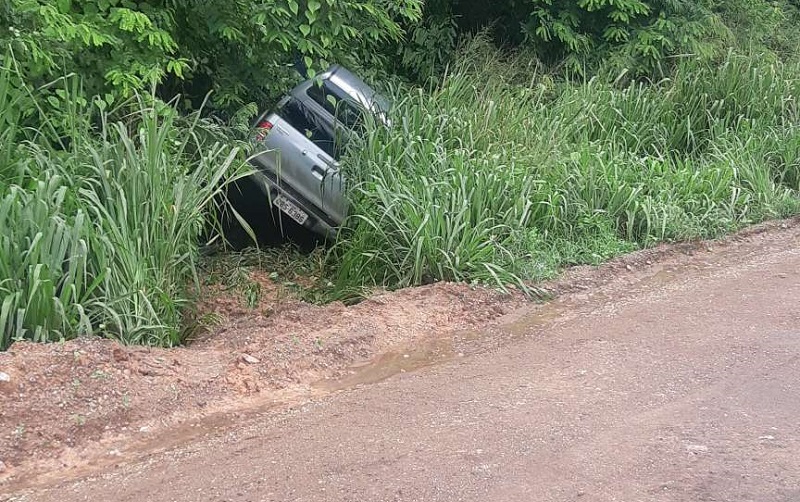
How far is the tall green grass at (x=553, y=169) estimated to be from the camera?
5.62 metres

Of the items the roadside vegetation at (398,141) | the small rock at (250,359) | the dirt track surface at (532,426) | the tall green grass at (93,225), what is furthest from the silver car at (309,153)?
the small rock at (250,359)

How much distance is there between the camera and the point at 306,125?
265 inches

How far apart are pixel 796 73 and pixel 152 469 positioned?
9510 millimetres

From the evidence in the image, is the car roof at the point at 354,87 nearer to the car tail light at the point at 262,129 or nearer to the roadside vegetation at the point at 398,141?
the roadside vegetation at the point at 398,141

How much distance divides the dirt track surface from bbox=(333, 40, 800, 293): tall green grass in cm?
91

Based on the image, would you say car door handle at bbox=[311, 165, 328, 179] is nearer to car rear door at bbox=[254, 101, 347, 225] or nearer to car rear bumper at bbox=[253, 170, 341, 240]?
car rear door at bbox=[254, 101, 347, 225]

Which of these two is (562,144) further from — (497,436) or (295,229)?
(497,436)

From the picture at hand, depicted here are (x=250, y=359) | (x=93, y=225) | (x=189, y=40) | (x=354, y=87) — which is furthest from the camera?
(x=354, y=87)

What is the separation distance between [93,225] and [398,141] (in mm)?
2813

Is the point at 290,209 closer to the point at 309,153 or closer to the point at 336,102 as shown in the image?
the point at 309,153

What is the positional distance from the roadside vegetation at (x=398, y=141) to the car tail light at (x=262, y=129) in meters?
0.16

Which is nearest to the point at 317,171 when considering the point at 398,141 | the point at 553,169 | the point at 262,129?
the point at 262,129

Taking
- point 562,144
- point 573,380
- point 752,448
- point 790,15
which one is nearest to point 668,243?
point 562,144

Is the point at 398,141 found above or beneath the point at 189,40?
beneath
